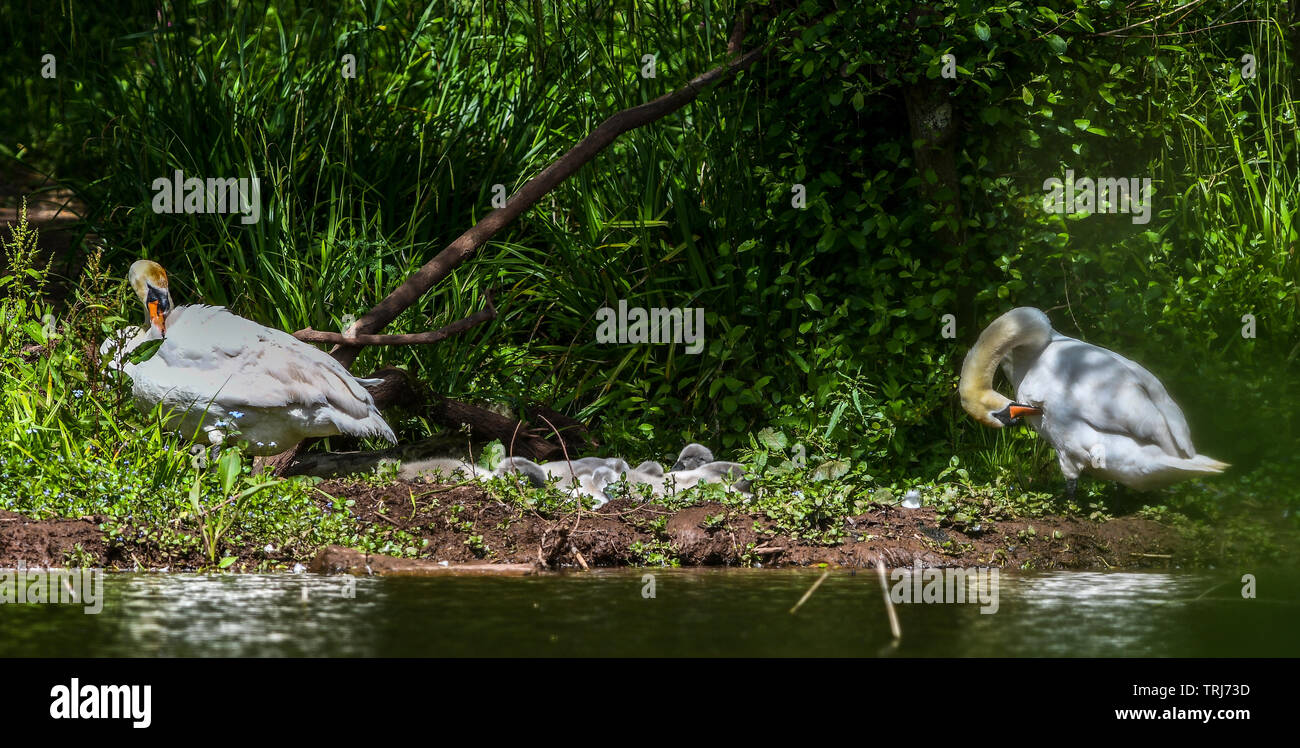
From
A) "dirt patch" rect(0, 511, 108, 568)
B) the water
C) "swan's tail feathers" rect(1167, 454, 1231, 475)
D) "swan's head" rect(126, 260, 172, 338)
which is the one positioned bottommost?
the water

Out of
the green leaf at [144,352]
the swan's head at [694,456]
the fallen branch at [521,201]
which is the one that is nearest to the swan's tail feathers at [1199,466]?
the swan's head at [694,456]

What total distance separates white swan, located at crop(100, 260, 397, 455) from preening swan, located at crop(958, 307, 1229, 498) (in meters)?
2.88

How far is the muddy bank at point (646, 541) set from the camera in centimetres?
482

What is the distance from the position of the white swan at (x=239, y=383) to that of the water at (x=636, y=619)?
123 cm

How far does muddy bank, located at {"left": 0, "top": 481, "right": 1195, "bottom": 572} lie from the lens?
4.82 metres

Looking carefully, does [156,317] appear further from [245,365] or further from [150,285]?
[245,365]

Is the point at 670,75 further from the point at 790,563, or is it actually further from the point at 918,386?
the point at 790,563

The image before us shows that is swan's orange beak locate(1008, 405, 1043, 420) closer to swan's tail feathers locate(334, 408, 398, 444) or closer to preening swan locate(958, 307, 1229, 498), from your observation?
preening swan locate(958, 307, 1229, 498)

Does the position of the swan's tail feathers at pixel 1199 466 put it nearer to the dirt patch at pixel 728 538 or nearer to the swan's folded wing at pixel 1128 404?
the swan's folded wing at pixel 1128 404

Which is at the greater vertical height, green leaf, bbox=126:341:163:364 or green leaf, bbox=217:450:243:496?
green leaf, bbox=126:341:163:364

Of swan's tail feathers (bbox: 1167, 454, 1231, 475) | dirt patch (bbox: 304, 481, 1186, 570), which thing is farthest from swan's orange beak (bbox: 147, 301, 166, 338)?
swan's tail feathers (bbox: 1167, 454, 1231, 475)

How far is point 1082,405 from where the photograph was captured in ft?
17.9

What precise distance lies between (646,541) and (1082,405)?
77.2 inches

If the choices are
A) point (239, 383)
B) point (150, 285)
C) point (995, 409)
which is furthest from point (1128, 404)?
point (150, 285)
